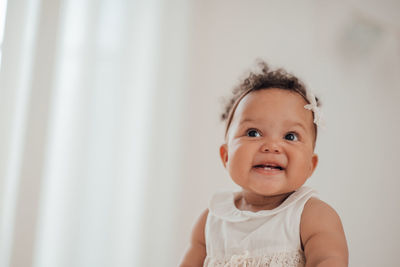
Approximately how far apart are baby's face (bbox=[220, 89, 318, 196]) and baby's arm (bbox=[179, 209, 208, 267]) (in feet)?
0.66

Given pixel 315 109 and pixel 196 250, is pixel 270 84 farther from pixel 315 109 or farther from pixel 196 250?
pixel 196 250

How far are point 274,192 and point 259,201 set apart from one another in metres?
0.09

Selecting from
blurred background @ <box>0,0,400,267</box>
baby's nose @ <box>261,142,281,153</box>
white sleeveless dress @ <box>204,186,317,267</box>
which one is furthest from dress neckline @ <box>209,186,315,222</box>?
blurred background @ <box>0,0,400,267</box>

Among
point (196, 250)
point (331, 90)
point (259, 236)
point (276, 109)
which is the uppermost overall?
point (331, 90)

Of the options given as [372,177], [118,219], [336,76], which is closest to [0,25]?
[118,219]

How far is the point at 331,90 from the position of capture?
1533mm

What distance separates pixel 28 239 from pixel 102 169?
1.07 ft

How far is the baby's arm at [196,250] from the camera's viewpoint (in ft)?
3.28

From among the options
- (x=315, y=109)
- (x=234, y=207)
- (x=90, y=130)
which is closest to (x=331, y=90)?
(x=315, y=109)

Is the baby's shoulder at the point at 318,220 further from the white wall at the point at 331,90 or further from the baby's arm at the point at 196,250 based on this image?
the white wall at the point at 331,90

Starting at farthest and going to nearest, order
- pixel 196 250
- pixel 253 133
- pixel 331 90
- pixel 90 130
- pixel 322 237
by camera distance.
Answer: pixel 331 90, pixel 90 130, pixel 196 250, pixel 253 133, pixel 322 237

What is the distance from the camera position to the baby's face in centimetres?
86

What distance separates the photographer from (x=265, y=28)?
1668 millimetres

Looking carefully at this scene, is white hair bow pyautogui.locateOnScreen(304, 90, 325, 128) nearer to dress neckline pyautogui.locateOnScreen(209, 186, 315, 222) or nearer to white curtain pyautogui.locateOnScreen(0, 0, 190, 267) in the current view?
dress neckline pyautogui.locateOnScreen(209, 186, 315, 222)
